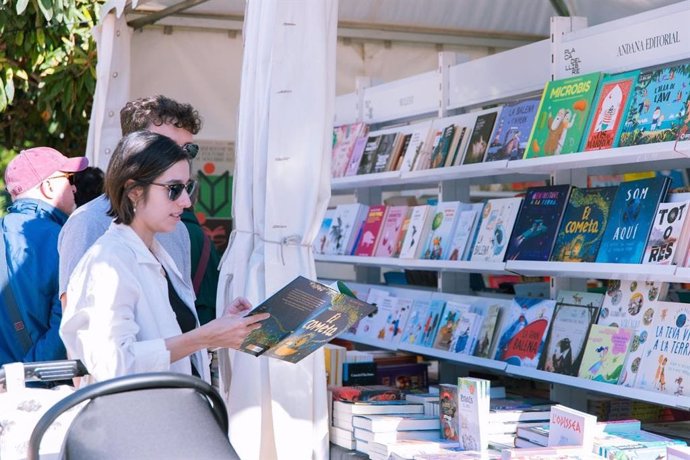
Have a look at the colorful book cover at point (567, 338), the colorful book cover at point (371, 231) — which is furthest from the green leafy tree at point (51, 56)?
the colorful book cover at point (567, 338)

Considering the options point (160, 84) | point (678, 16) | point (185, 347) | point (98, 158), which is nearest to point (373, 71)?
point (160, 84)

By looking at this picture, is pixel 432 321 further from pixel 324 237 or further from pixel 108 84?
pixel 108 84

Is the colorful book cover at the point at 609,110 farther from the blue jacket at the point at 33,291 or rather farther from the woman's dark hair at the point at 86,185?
the blue jacket at the point at 33,291

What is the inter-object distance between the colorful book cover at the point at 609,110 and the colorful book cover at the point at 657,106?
3 cm

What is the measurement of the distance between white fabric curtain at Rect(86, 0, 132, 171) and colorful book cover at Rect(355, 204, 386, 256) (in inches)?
58.3

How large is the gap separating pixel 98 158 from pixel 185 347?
356cm

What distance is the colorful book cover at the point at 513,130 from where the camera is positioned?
14.8 feet

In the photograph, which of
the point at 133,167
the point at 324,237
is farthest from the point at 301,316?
the point at 324,237

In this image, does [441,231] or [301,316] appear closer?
[301,316]

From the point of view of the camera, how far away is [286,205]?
407 centimetres

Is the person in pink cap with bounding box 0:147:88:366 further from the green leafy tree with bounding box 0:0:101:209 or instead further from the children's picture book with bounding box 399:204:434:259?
the green leafy tree with bounding box 0:0:101:209

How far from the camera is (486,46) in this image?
6.94 m

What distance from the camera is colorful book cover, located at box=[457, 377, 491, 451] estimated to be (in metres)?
3.66

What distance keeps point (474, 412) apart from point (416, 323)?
150cm
